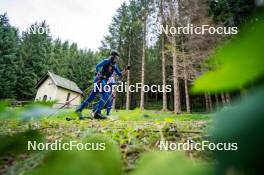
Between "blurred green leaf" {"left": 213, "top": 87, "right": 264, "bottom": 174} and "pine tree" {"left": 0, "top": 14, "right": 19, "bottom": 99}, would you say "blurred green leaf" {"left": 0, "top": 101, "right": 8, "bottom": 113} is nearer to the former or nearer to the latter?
"blurred green leaf" {"left": 213, "top": 87, "right": 264, "bottom": 174}

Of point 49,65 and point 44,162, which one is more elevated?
point 49,65

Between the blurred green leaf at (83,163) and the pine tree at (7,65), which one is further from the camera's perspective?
the pine tree at (7,65)

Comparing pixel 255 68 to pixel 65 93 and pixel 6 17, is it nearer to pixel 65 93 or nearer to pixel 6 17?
pixel 65 93

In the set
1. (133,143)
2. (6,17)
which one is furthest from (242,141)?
(6,17)

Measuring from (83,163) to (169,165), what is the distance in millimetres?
65

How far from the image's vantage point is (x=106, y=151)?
0.65ft

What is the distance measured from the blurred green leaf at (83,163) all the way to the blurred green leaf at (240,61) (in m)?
0.09

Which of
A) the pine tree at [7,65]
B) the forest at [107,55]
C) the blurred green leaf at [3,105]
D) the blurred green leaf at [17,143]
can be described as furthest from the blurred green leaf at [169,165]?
the pine tree at [7,65]

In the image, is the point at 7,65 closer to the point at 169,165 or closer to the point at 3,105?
the point at 3,105

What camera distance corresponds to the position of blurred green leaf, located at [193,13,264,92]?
0.38 feet

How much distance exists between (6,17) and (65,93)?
9720mm

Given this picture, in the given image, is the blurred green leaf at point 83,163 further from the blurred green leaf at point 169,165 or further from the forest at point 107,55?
the forest at point 107,55

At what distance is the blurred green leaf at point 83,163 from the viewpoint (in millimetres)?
155

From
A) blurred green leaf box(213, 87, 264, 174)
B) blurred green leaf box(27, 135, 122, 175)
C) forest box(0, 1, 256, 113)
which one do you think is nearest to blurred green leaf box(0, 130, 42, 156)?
blurred green leaf box(27, 135, 122, 175)
